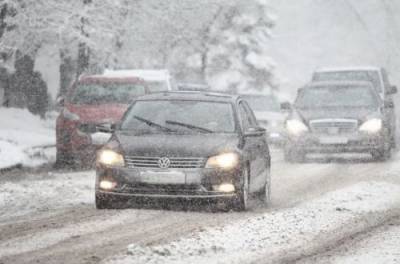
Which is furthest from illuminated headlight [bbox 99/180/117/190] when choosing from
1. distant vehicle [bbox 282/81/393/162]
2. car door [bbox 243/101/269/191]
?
distant vehicle [bbox 282/81/393/162]

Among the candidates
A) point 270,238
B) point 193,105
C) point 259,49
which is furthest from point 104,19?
point 259,49

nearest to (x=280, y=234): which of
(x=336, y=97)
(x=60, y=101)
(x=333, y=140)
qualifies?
(x=60, y=101)

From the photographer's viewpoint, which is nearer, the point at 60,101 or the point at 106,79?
the point at 60,101

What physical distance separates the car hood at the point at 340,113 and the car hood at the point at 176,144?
9221 mm

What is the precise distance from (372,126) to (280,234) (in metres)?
11.5

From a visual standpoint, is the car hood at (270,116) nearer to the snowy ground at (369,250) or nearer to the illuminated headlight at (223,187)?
the illuminated headlight at (223,187)

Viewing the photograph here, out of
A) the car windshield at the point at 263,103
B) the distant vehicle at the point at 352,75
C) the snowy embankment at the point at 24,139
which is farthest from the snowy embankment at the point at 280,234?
the car windshield at the point at 263,103

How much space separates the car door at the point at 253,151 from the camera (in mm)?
12500

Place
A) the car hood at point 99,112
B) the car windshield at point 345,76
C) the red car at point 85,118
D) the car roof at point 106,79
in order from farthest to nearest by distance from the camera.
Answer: the car windshield at point 345,76
the car roof at point 106,79
the car hood at point 99,112
the red car at point 85,118

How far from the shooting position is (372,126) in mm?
21078

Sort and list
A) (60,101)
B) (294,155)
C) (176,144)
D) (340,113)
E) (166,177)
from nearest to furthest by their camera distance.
→ (166,177) → (176,144) → (60,101) → (340,113) → (294,155)

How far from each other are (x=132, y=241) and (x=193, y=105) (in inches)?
159

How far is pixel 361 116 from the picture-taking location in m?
21.1

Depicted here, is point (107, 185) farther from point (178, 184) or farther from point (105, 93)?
point (105, 93)
